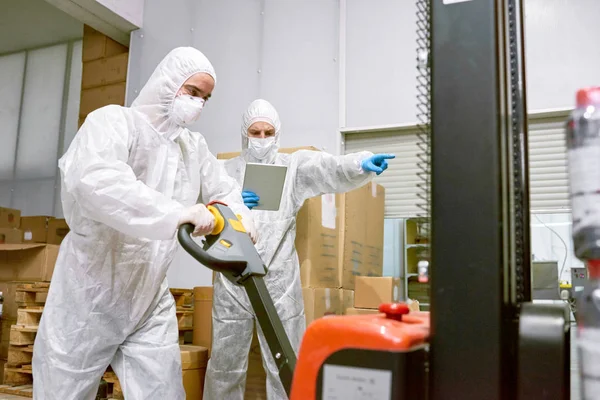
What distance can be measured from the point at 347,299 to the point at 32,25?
5.52 m

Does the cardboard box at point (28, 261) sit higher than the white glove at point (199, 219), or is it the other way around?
the white glove at point (199, 219)

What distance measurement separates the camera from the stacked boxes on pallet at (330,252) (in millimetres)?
3289

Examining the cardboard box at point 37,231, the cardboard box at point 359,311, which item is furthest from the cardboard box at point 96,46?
the cardboard box at point 359,311

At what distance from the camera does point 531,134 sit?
4297 mm

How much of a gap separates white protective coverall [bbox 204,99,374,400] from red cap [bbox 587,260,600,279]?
210cm

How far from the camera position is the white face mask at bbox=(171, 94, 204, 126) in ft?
6.73

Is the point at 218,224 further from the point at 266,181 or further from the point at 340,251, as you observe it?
the point at 340,251

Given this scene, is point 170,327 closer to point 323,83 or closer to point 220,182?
point 220,182

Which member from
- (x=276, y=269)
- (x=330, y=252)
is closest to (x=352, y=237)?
(x=330, y=252)

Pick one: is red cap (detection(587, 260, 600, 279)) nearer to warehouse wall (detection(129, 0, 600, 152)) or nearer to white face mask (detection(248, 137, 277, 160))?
white face mask (detection(248, 137, 277, 160))

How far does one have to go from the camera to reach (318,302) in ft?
10.9

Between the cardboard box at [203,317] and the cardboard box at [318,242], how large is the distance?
66 cm

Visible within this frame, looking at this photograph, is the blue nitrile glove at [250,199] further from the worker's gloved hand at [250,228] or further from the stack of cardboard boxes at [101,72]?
the stack of cardboard boxes at [101,72]

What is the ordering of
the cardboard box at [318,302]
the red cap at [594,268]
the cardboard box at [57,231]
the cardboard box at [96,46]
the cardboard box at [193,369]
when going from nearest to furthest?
1. the red cap at [594,268]
2. the cardboard box at [193,369]
3. the cardboard box at [318,302]
4. the cardboard box at [57,231]
5. the cardboard box at [96,46]
